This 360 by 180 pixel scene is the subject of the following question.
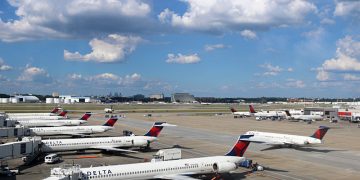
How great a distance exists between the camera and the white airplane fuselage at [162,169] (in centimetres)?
3419

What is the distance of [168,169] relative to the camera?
37719 millimetres

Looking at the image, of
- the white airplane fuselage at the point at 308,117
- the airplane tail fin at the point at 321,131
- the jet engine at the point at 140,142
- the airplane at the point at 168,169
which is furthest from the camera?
the white airplane fuselage at the point at 308,117

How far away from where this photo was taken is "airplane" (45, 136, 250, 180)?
34125 mm

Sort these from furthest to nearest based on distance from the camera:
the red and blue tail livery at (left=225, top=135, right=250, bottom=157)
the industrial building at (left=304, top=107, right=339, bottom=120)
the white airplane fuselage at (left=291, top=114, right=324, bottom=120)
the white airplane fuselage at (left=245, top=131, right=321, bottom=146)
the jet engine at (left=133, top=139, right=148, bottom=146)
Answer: the industrial building at (left=304, top=107, right=339, bottom=120), the white airplane fuselage at (left=291, top=114, right=324, bottom=120), the white airplane fuselage at (left=245, top=131, right=321, bottom=146), the jet engine at (left=133, top=139, right=148, bottom=146), the red and blue tail livery at (left=225, top=135, right=250, bottom=157)

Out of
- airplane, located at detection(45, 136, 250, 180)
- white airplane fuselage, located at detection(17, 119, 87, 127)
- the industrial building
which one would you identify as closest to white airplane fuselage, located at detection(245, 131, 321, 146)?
airplane, located at detection(45, 136, 250, 180)

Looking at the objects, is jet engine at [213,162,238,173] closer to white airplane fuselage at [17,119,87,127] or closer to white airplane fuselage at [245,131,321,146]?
white airplane fuselage at [245,131,321,146]

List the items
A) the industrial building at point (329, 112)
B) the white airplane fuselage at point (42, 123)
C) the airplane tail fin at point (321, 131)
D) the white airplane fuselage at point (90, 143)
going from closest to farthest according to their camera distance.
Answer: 1. the white airplane fuselage at point (90, 143)
2. the airplane tail fin at point (321, 131)
3. the white airplane fuselage at point (42, 123)
4. the industrial building at point (329, 112)

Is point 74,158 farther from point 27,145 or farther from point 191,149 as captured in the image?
point 191,149

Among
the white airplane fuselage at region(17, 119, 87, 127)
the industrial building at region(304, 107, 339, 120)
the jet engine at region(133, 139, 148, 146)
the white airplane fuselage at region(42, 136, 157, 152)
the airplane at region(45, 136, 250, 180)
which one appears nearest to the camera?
the airplane at region(45, 136, 250, 180)

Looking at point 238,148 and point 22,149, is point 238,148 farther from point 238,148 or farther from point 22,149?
point 22,149

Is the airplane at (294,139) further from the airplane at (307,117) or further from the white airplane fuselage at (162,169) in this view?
the airplane at (307,117)

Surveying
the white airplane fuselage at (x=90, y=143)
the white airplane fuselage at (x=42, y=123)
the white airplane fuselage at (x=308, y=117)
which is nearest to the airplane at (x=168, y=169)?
the white airplane fuselage at (x=90, y=143)

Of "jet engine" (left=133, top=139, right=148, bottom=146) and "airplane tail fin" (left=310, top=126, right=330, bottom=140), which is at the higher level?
"airplane tail fin" (left=310, top=126, right=330, bottom=140)

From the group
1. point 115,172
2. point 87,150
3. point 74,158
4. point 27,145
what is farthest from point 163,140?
point 115,172
